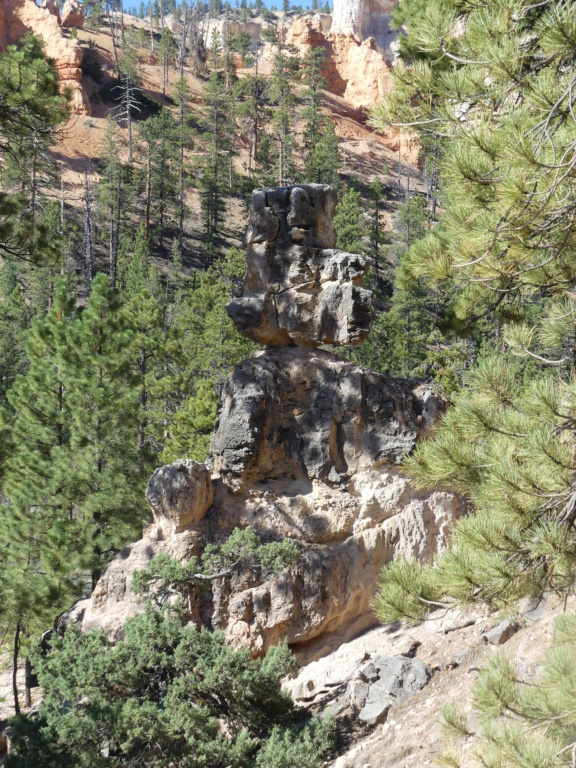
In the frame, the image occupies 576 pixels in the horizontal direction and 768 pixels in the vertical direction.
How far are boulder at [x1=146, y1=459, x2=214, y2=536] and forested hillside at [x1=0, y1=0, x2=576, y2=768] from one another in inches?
2.0

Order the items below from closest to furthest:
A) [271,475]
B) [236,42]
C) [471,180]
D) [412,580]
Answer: [471,180] < [412,580] < [271,475] < [236,42]

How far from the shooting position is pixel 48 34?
5244 centimetres

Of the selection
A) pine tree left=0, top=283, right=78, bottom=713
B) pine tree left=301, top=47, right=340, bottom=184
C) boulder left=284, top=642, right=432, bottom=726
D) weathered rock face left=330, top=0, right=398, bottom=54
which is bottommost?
boulder left=284, top=642, right=432, bottom=726

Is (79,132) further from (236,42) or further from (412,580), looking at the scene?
(412,580)

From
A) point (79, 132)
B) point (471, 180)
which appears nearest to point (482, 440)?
point (471, 180)

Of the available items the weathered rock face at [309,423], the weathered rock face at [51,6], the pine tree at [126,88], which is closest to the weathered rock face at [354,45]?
the pine tree at [126,88]

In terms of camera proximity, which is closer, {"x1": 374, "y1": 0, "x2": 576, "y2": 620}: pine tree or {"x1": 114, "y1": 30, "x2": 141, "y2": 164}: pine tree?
{"x1": 374, "y1": 0, "x2": 576, "y2": 620}: pine tree

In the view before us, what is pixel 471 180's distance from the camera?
4098mm

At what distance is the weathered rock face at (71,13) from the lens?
59625 millimetres

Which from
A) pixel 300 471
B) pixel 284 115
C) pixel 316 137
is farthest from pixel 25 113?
pixel 316 137

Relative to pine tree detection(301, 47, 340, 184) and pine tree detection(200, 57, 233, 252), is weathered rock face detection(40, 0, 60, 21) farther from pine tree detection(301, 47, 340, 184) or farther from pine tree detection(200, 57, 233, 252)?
pine tree detection(301, 47, 340, 184)

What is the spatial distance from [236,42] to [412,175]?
63.8 ft

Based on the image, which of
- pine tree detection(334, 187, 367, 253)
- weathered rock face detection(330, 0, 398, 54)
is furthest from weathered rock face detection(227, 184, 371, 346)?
weathered rock face detection(330, 0, 398, 54)

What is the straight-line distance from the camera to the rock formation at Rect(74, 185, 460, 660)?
8992 mm
